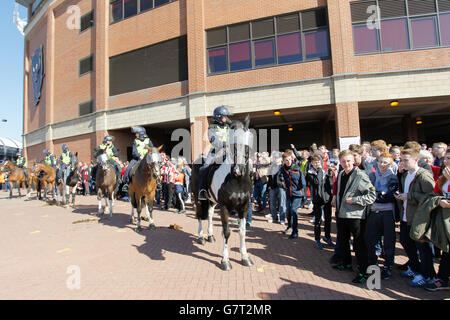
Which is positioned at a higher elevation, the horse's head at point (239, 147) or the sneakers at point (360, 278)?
the horse's head at point (239, 147)

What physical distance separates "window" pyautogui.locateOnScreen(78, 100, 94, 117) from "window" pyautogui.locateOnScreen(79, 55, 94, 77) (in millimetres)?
2722

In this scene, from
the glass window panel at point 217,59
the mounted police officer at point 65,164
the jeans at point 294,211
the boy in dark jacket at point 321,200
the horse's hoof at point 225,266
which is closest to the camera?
the horse's hoof at point 225,266

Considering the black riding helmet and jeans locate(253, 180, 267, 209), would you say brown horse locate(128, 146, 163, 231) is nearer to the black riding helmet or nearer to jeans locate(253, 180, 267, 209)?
the black riding helmet

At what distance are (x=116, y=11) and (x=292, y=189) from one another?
19.8 metres

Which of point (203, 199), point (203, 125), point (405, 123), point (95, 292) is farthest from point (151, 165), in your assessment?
point (405, 123)

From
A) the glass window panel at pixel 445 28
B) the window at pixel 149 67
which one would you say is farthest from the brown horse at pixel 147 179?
the glass window panel at pixel 445 28

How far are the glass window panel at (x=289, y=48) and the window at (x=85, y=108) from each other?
49.1ft

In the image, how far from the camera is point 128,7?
17.9m

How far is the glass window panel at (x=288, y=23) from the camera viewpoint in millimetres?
13703

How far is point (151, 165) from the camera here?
23.2 ft

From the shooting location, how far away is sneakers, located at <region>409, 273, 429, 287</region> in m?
3.64

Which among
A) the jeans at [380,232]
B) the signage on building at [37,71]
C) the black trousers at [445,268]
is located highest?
the signage on building at [37,71]

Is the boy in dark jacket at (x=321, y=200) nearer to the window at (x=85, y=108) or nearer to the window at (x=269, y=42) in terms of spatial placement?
the window at (x=269, y=42)

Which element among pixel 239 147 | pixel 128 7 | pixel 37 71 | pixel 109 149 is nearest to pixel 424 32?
pixel 239 147
